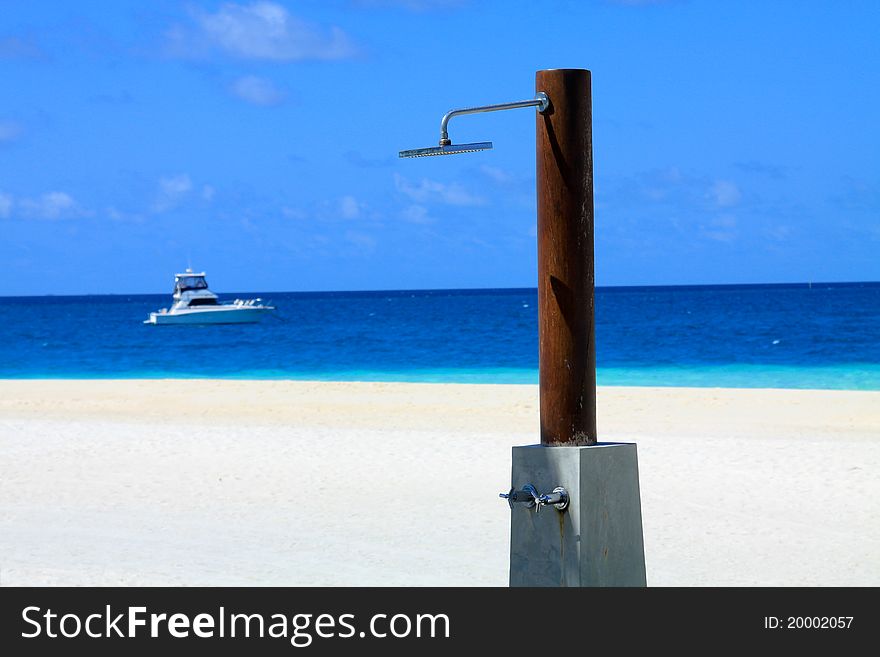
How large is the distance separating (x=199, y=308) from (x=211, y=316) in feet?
2.70

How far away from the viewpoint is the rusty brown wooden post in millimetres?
5180

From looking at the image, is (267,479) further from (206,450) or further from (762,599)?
(762,599)

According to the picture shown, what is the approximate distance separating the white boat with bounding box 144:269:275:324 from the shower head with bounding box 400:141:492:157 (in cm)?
5997

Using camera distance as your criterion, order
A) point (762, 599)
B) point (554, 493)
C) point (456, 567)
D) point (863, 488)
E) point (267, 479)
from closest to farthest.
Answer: point (554, 493) → point (762, 599) → point (456, 567) → point (863, 488) → point (267, 479)

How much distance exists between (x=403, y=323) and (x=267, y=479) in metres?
66.0

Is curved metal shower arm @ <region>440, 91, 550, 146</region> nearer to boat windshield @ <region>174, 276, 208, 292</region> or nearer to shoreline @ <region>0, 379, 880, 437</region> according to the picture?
shoreline @ <region>0, 379, 880, 437</region>

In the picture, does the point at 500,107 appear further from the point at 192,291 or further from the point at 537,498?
the point at 192,291

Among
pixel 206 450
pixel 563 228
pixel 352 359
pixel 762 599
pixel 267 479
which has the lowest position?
Result: pixel 762 599

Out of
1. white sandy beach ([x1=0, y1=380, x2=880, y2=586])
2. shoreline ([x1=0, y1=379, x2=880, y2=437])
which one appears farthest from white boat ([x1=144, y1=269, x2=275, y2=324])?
white sandy beach ([x1=0, y1=380, x2=880, y2=586])

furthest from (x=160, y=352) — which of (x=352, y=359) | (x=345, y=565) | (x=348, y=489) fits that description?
(x=345, y=565)

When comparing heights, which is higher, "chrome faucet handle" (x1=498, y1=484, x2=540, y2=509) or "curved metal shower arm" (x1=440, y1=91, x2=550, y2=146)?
"curved metal shower arm" (x1=440, y1=91, x2=550, y2=146)

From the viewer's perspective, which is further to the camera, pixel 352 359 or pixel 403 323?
pixel 403 323

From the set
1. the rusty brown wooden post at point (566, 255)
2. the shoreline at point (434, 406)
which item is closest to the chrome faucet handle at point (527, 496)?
the rusty brown wooden post at point (566, 255)

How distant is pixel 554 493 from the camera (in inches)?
202
